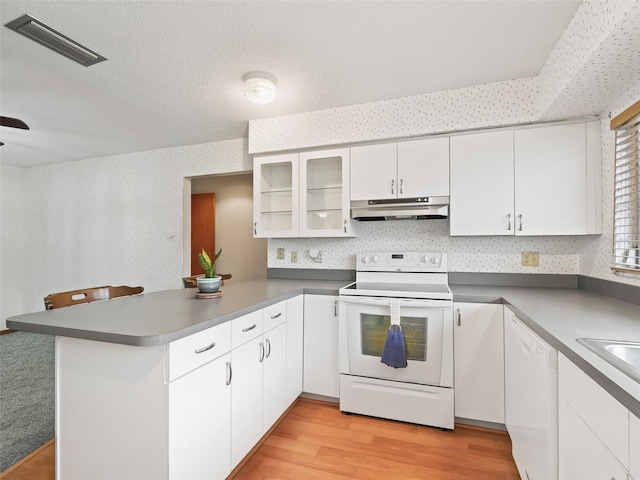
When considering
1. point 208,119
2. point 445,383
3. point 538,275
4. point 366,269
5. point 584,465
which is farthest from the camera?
point 208,119

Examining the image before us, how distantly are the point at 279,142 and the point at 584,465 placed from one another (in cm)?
264

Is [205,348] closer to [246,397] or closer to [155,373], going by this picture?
[155,373]

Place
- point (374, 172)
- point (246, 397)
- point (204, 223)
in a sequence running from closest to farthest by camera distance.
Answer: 1. point (246, 397)
2. point (374, 172)
3. point (204, 223)

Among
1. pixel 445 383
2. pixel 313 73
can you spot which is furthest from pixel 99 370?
pixel 313 73

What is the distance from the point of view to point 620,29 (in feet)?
3.94

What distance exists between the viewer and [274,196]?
9.62ft

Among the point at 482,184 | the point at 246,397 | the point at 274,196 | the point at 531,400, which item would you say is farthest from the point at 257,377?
the point at 482,184

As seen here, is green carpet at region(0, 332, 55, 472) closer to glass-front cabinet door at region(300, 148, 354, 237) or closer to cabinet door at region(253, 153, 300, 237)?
cabinet door at region(253, 153, 300, 237)

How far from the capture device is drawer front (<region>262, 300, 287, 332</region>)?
6.13ft

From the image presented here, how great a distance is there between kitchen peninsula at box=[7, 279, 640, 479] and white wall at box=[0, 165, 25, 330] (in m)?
4.29

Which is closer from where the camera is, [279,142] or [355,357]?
[355,357]

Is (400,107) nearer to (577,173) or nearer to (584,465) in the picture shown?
(577,173)

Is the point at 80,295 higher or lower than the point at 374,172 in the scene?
lower

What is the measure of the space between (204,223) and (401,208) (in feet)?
11.5
